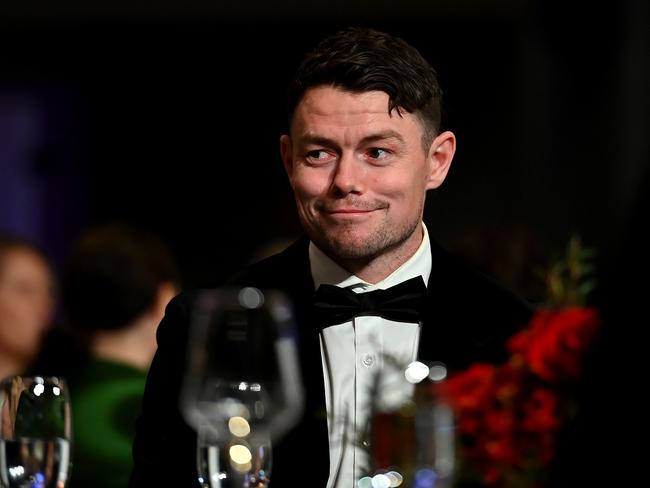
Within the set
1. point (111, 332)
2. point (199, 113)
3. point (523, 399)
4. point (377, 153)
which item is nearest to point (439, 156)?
point (377, 153)

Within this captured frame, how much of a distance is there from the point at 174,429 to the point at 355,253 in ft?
1.40

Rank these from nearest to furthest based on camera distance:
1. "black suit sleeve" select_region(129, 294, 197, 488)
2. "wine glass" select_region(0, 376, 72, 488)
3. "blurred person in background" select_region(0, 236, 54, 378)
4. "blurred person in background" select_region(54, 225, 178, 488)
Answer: "wine glass" select_region(0, 376, 72, 488) < "black suit sleeve" select_region(129, 294, 197, 488) < "blurred person in background" select_region(54, 225, 178, 488) < "blurred person in background" select_region(0, 236, 54, 378)

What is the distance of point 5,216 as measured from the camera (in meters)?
9.48

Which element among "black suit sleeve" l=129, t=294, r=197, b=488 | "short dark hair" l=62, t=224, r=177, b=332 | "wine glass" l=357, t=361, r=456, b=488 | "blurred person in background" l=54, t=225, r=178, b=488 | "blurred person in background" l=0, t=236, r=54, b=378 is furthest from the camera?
"blurred person in background" l=0, t=236, r=54, b=378

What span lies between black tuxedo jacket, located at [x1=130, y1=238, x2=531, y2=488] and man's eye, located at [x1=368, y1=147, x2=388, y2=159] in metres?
0.28

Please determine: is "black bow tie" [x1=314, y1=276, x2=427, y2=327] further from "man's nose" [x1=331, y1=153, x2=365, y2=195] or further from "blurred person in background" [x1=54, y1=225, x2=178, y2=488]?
"blurred person in background" [x1=54, y1=225, x2=178, y2=488]

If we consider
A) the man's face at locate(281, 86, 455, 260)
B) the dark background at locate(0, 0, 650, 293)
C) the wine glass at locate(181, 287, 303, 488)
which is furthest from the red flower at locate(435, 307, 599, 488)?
the dark background at locate(0, 0, 650, 293)

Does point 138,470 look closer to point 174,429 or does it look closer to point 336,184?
point 174,429

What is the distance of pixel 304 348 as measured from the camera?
237 cm

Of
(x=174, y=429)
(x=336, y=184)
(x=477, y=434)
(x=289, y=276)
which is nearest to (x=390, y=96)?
(x=336, y=184)

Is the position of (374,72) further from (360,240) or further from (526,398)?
(526,398)

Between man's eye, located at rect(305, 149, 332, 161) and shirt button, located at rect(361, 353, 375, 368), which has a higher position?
man's eye, located at rect(305, 149, 332, 161)

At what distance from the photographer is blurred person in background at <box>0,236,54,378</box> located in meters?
4.48

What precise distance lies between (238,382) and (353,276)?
0.77 m
